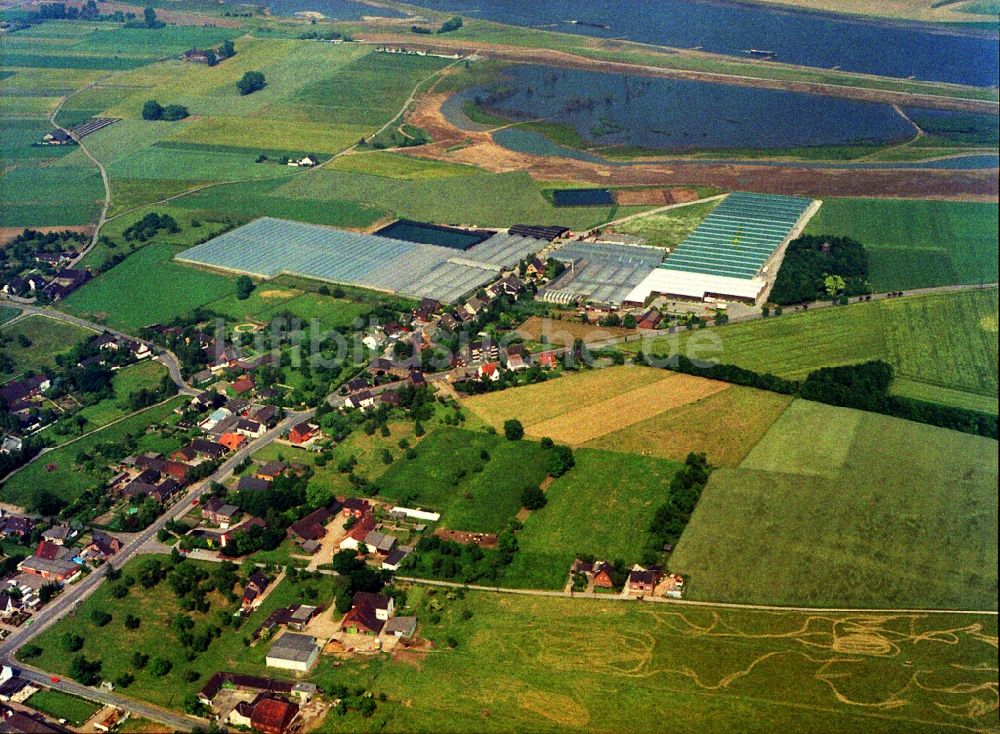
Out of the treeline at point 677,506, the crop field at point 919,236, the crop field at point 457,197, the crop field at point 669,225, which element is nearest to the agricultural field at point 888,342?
the crop field at point 919,236

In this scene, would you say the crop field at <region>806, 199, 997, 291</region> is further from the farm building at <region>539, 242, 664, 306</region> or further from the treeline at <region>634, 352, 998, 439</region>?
the farm building at <region>539, 242, 664, 306</region>

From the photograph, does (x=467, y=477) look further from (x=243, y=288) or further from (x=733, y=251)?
(x=733, y=251)

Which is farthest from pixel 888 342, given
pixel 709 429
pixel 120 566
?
pixel 120 566

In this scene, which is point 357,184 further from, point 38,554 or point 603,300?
point 38,554

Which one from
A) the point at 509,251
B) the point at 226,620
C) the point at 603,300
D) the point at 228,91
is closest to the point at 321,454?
the point at 226,620

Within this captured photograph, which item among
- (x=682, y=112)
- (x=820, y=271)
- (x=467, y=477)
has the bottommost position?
(x=467, y=477)

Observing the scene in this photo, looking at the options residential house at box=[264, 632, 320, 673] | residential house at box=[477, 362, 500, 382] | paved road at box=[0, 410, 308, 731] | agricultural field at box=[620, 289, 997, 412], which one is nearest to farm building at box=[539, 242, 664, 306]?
agricultural field at box=[620, 289, 997, 412]
